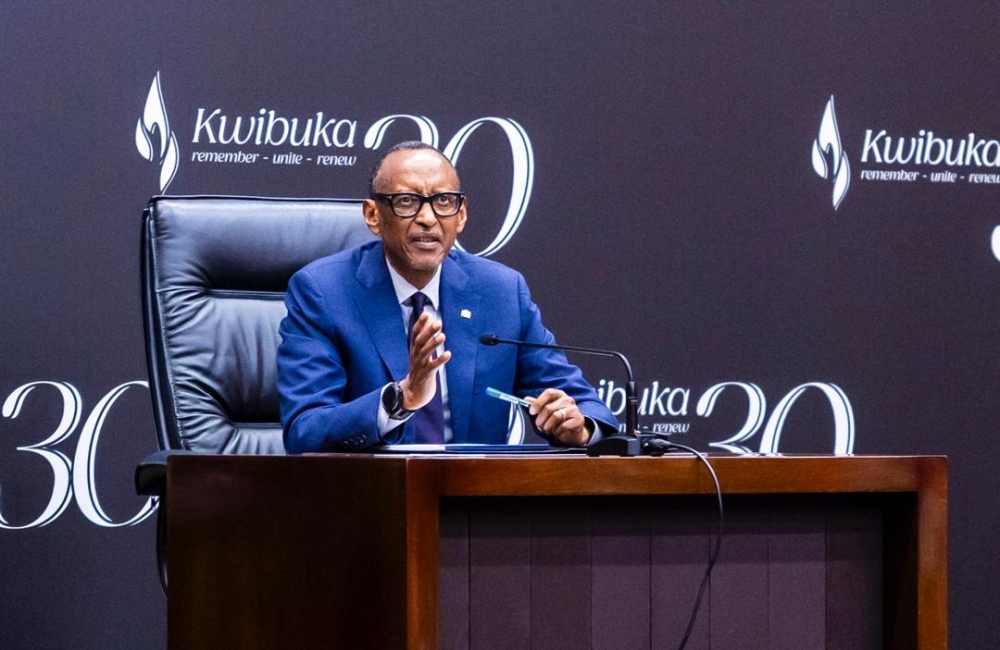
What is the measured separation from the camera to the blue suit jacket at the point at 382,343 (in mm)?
2498

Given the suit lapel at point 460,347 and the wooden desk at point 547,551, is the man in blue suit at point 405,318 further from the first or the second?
the wooden desk at point 547,551

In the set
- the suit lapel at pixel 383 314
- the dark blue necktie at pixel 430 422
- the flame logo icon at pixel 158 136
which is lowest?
the dark blue necktie at pixel 430 422

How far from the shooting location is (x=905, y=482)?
69.1 inches

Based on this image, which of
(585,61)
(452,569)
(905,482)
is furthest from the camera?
(585,61)

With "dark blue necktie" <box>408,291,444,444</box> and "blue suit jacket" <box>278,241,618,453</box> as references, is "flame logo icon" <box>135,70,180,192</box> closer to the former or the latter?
"blue suit jacket" <box>278,241,618,453</box>

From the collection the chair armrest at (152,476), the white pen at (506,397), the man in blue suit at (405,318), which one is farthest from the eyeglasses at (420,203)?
the chair armrest at (152,476)

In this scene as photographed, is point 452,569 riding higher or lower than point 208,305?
lower

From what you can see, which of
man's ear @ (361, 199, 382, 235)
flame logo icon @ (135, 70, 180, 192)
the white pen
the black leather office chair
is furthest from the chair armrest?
flame logo icon @ (135, 70, 180, 192)

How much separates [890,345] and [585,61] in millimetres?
1265

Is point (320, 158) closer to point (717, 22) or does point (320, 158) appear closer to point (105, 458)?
point (105, 458)

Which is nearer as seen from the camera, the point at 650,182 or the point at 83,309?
the point at 83,309

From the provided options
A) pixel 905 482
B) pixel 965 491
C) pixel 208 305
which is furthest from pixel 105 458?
pixel 965 491

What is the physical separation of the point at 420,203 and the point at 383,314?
0.79 feet

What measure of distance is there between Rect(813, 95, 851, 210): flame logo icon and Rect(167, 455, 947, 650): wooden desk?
6.96 ft
